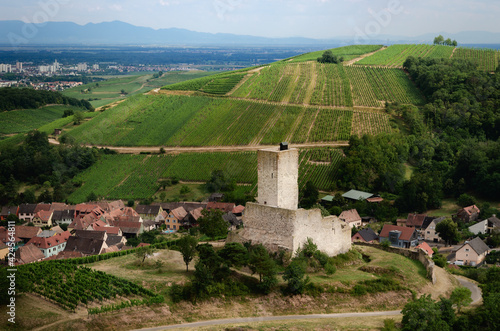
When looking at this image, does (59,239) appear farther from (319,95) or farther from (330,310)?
(319,95)

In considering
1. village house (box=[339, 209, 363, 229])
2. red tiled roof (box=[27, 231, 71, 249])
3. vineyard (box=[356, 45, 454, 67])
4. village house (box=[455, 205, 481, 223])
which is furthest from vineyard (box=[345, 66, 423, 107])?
red tiled roof (box=[27, 231, 71, 249])

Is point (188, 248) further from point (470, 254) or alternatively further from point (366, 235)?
point (470, 254)

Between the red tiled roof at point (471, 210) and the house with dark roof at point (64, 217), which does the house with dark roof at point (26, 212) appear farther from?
the red tiled roof at point (471, 210)

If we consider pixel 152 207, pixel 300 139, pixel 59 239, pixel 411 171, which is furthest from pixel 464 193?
pixel 59 239

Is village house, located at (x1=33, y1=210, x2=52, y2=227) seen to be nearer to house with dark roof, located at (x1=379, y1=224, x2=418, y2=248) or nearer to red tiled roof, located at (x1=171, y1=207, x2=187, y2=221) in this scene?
red tiled roof, located at (x1=171, y1=207, x2=187, y2=221)

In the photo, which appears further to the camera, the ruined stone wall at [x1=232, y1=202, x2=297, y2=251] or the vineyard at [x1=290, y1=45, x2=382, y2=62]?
the vineyard at [x1=290, y1=45, x2=382, y2=62]

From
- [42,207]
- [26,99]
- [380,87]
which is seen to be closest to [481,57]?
[380,87]

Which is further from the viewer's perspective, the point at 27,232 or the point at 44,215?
the point at 44,215
